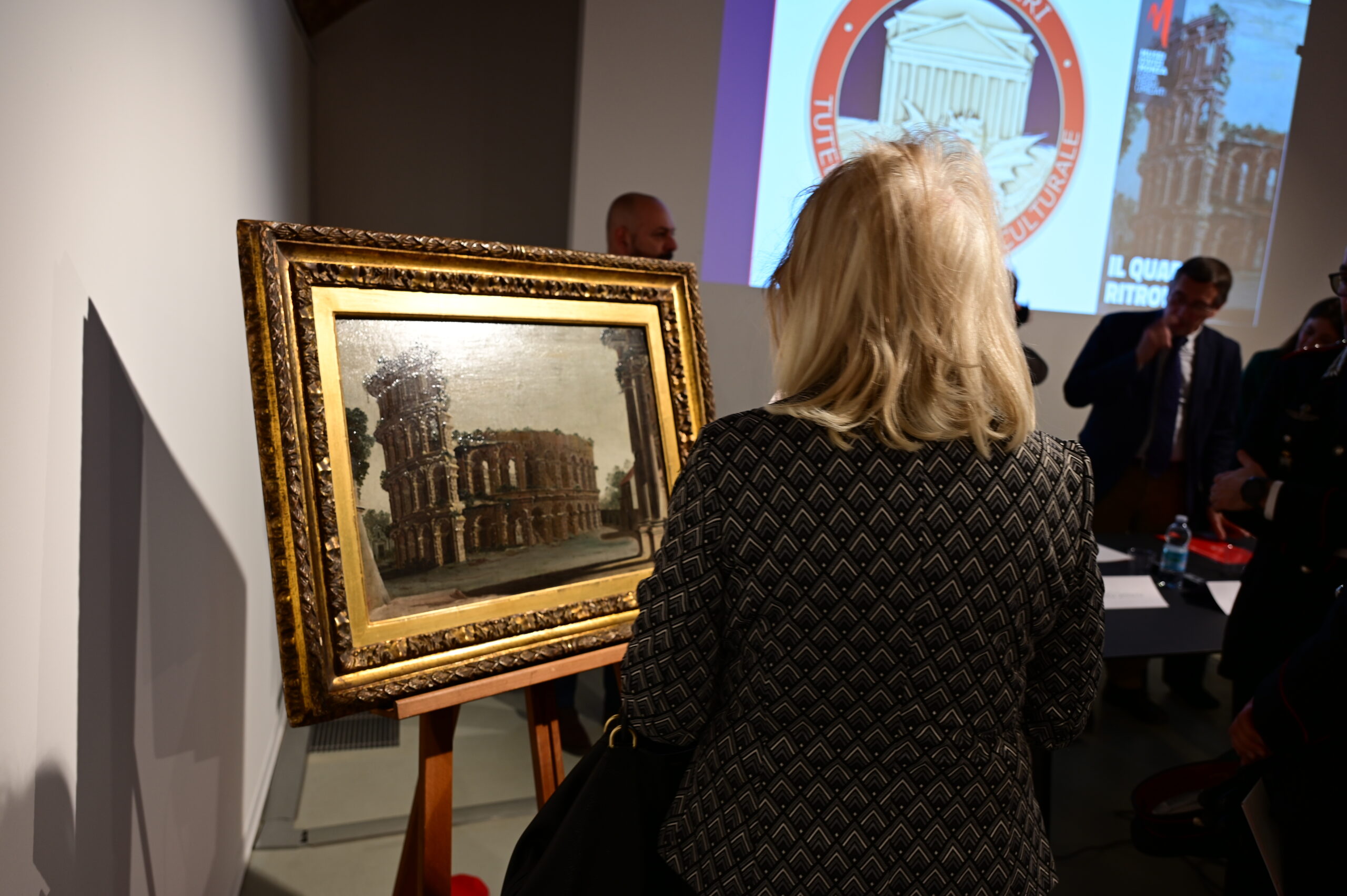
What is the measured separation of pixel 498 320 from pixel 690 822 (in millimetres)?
766

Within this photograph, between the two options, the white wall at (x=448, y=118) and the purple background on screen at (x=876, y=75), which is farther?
the white wall at (x=448, y=118)

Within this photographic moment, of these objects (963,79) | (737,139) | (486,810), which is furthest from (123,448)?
(963,79)

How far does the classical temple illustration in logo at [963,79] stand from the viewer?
3645 millimetres

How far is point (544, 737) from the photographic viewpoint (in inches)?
58.7

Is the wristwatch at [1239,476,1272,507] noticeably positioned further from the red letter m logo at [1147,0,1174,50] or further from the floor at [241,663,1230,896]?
the red letter m logo at [1147,0,1174,50]

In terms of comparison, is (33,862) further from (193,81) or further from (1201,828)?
(1201,828)

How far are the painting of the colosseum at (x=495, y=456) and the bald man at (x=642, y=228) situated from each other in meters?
1.41

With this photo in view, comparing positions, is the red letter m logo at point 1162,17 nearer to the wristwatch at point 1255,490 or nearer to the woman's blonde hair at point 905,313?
the wristwatch at point 1255,490

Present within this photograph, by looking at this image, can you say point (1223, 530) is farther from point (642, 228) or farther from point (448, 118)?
point (448, 118)

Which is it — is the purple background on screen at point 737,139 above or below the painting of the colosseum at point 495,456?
above

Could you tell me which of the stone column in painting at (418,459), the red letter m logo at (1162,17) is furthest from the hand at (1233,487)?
the red letter m logo at (1162,17)

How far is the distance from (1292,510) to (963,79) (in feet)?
8.76

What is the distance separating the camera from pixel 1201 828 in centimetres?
162

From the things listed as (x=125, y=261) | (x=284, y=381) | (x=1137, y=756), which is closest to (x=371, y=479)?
(x=284, y=381)
